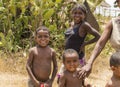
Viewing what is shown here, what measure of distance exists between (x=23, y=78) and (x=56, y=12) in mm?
2455

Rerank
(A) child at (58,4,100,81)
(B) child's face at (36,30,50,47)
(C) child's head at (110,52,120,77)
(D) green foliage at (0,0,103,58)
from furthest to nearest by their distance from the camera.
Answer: (D) green foliage at (0,0,103,58) < (A) child at (58,4,100,81) < (B) child's face at (36,30,50,47) < (C) child's head at (110,52,120,77)

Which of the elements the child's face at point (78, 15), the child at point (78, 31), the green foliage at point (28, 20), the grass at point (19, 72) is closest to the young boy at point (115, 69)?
the child at point (78, 31)

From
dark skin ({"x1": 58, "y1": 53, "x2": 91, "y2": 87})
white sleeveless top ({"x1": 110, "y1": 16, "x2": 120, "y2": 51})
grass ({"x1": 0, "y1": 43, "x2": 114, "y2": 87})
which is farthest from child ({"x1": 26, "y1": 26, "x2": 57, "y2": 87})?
grass ({"x1": 0, "y1": 43, "x2": 114, "y2": 87})

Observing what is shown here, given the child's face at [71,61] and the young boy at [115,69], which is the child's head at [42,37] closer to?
the child's face at [71,61]

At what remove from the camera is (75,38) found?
3.98 metres

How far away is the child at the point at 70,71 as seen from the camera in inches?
135

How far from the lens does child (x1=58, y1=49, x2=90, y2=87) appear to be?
344cm

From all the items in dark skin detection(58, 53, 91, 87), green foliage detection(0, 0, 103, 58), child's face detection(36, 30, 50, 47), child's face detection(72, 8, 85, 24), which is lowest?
green foliage detection(0, 0, 103, 58)

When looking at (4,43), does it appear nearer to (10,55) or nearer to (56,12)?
(10,55)

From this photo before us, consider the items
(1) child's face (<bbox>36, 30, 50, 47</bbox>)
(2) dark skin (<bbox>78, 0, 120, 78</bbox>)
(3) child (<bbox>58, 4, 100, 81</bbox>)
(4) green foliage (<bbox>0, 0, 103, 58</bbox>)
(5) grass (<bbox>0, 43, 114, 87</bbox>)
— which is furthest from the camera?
(4) green foliage (<bbox>0, 0, 103, 58</bbox>)

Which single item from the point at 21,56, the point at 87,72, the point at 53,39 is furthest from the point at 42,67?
the point at 53,39

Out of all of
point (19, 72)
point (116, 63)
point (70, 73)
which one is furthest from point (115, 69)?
point (19, 72)

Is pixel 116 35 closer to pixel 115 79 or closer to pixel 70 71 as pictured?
pixel 115 79

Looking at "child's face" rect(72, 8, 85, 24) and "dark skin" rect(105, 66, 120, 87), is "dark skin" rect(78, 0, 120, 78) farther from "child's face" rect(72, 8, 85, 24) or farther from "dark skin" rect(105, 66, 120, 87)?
"child's face" rect(72, 8, 85, 24)
